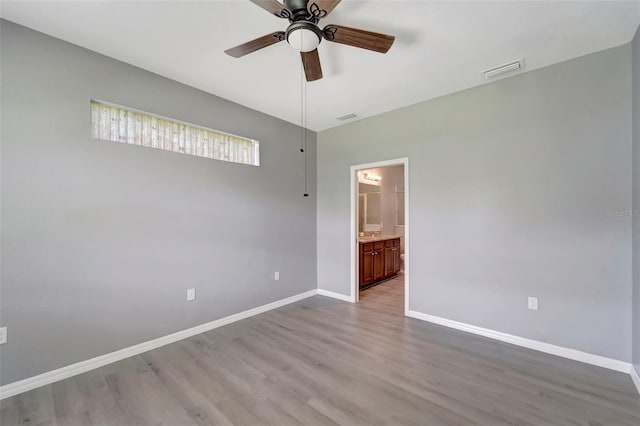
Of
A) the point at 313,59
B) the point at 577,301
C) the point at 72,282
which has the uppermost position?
the point at 313,59

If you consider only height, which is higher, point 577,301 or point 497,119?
point 497,119

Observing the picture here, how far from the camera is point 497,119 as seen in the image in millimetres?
2953

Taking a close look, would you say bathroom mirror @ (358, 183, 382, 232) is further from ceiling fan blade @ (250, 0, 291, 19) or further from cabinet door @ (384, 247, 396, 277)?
ceiling fan blade @ (250, 0, 291, 19)

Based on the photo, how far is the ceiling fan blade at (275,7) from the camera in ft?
5.26

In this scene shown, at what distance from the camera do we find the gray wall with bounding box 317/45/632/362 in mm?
2385

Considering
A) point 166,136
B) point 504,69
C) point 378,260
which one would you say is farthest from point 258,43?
point 378,260

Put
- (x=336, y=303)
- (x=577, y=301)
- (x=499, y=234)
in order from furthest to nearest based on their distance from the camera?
(x=336, y=303)
(x=499, y=234)
(x=577, y=301)

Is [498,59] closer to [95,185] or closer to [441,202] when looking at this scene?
[441,202]

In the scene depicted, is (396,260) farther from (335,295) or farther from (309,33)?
(309,33)

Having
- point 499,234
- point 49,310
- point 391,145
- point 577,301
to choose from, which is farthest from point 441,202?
point 49,310

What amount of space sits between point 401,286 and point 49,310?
190 inches

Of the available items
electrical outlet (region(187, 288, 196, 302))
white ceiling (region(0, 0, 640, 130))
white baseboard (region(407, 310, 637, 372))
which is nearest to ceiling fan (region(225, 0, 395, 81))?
white ceiling (region(0, 0, 640, 130))

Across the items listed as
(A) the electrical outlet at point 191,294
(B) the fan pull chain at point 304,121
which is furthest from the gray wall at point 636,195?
(A) the electrical outlet at point 191,294

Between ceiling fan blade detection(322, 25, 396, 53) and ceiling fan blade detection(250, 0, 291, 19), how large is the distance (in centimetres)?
28
